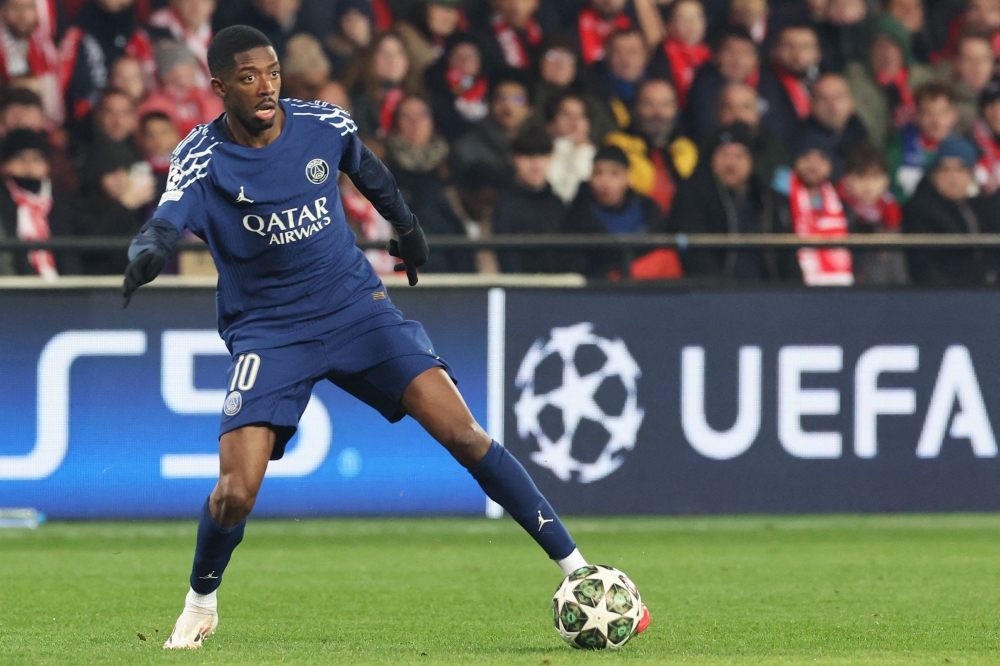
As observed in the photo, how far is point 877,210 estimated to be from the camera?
1088 cm

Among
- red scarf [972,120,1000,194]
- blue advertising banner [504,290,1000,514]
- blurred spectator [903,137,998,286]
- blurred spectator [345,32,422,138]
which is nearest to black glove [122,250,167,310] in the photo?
blue advertising banner [504,290,1000,514]

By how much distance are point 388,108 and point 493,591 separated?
Result: 189 inches

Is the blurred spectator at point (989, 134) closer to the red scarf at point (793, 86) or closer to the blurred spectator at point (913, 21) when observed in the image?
the blurred spectator at point (913, 21)

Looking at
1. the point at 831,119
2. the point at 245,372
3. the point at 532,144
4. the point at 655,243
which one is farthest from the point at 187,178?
the point at 831,119

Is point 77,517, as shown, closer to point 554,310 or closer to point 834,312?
point 554,310

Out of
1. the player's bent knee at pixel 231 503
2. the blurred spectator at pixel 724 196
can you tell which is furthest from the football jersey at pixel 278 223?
the blurred spectator at pixel 724 196

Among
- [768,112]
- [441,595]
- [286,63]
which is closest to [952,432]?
[768,112]

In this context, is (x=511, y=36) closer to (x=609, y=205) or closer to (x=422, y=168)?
(x=422, y=168)

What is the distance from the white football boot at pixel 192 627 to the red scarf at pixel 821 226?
5745 millimetres

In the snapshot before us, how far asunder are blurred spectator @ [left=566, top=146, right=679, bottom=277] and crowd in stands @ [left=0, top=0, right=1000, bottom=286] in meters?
0.01

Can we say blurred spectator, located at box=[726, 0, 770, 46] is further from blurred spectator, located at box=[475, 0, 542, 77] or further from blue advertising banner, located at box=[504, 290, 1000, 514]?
blue advertising banner, located at box=[504, 290, 1000, 514]

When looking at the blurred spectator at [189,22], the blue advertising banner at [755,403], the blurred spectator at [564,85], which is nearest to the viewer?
the blue advertising banner at [755,403]

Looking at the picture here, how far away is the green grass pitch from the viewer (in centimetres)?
529

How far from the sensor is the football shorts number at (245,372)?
5.37 m
